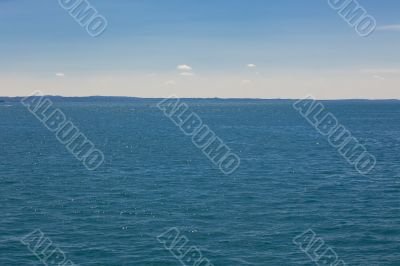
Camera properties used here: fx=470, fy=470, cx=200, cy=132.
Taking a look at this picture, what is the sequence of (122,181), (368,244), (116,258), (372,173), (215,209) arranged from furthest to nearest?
(372,173) → (122,181) → (215,209) → (368,244) → (116,258)

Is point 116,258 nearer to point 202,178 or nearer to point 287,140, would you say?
point 202,178

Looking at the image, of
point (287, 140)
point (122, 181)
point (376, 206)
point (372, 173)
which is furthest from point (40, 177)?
point (287, 140)

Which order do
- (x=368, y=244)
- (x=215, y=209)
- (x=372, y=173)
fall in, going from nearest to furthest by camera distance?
1. (x=368, y=244)
2. (x=215, y=209)
3. (x=372, y=173)

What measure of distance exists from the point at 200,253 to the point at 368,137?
9755 centimetres

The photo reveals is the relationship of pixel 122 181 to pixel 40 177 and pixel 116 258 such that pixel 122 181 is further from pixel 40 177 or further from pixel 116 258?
pixel 116 258

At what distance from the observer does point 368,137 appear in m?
123

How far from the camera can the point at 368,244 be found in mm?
38312

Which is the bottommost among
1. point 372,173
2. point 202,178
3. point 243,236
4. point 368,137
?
point 243,236

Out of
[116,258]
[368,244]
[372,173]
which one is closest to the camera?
[116,258]

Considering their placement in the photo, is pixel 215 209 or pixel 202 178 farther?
pixel 202 178

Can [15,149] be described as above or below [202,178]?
below

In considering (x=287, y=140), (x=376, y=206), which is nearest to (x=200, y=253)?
(x=376, y=206)

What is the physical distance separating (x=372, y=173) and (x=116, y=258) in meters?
44.8

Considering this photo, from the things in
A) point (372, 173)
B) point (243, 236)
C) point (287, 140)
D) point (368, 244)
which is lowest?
point (243, 236)
